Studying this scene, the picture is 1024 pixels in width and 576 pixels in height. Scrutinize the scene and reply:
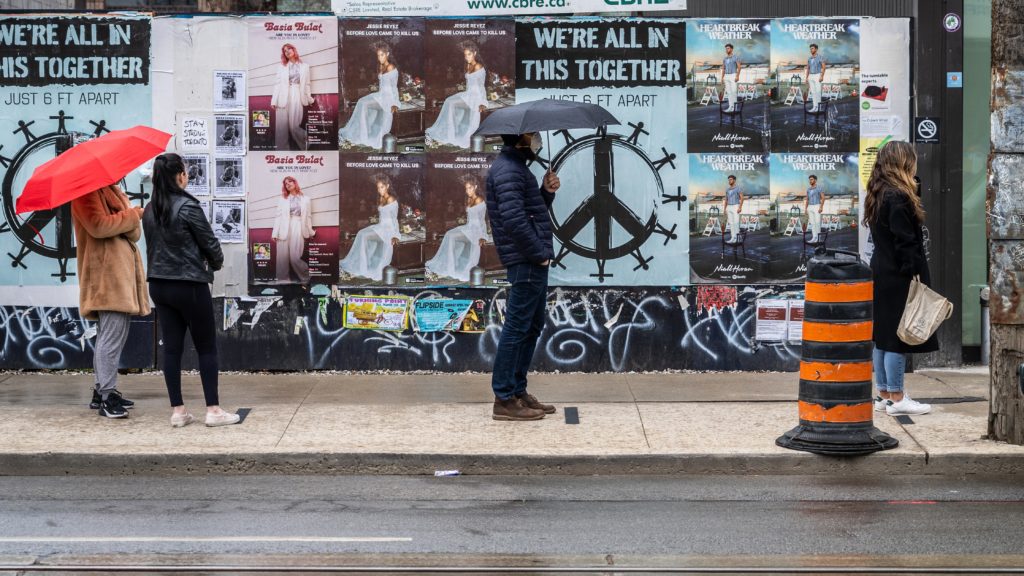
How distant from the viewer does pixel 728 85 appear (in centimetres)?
1031

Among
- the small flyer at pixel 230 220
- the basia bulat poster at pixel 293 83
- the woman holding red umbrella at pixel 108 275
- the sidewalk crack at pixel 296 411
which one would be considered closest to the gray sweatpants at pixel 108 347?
the woman holding red umbrella at pixel 108 275

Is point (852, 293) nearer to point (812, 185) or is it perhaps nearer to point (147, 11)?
point (812, 185)

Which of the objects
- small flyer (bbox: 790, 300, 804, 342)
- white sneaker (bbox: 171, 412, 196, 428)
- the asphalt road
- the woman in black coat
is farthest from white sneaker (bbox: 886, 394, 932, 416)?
white sneaker (bbox: 171, 412, 196, 428)

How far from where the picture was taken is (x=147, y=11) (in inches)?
418

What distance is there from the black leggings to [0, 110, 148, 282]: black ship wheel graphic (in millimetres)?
2471

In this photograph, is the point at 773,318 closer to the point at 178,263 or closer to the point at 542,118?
the point at 542,118

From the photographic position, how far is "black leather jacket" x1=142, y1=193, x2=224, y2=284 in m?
8.16

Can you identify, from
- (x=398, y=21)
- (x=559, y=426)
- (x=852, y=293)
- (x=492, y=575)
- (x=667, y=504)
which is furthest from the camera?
(x=398, y=21)

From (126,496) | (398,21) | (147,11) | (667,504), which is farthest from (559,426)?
(147,11)

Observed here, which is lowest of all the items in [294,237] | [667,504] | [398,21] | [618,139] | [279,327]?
[667,504]

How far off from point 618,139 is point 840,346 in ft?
11.0

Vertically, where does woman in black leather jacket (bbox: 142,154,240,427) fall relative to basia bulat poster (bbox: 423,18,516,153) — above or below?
below

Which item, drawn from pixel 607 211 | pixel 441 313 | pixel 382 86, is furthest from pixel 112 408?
pixel 607 211

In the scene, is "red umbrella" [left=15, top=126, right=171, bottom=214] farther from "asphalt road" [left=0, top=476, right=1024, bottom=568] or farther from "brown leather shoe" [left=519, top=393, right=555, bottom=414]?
"brown leather shoe" [left=519, top=393, right=555, bottom=414]
